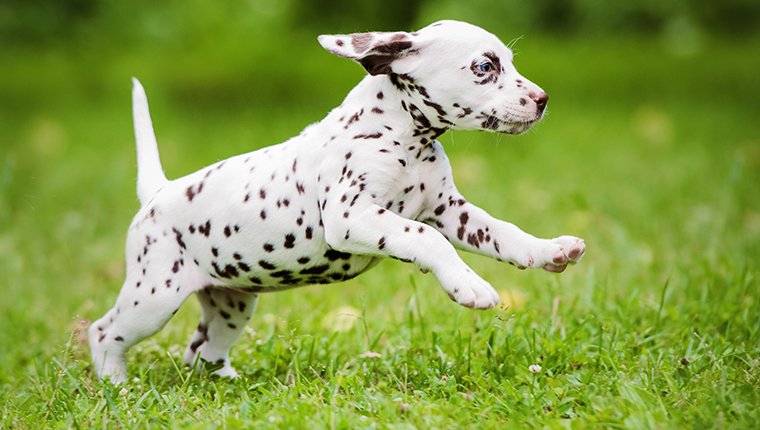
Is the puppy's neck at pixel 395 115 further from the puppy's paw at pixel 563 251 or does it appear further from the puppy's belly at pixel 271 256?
the puppy's paw at pixel 563 251

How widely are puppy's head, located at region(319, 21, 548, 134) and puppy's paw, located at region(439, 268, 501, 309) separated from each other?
58cm

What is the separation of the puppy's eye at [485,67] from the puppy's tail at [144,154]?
1551 millimetres

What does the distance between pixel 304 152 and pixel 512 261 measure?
0.86 metres

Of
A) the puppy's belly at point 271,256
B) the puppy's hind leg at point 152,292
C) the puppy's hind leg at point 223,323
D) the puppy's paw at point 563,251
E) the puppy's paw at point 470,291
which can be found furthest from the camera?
the puppy's hind leg at point 223,323

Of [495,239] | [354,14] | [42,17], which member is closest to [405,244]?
[495,239]

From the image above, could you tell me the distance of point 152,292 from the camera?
366 centimetres

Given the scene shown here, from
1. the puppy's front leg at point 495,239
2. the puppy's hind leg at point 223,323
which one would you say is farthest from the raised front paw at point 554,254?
the puppy's hind leg at point 223,323

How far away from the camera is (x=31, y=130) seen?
1081cm

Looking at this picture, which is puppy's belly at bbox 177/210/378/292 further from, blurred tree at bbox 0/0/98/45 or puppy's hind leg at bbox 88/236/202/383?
blurred tree at bbox 0/0/98/45

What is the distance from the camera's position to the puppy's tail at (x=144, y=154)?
4.03 metres

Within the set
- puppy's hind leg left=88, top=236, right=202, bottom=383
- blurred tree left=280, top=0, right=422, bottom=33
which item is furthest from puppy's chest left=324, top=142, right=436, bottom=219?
blurred tree left=280, top=0, right=422, bottom=33

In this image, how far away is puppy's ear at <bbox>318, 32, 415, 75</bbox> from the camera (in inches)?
126

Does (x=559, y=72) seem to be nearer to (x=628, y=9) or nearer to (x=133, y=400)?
(x=628, y=9)

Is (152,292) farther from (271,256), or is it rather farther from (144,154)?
(144,154)
